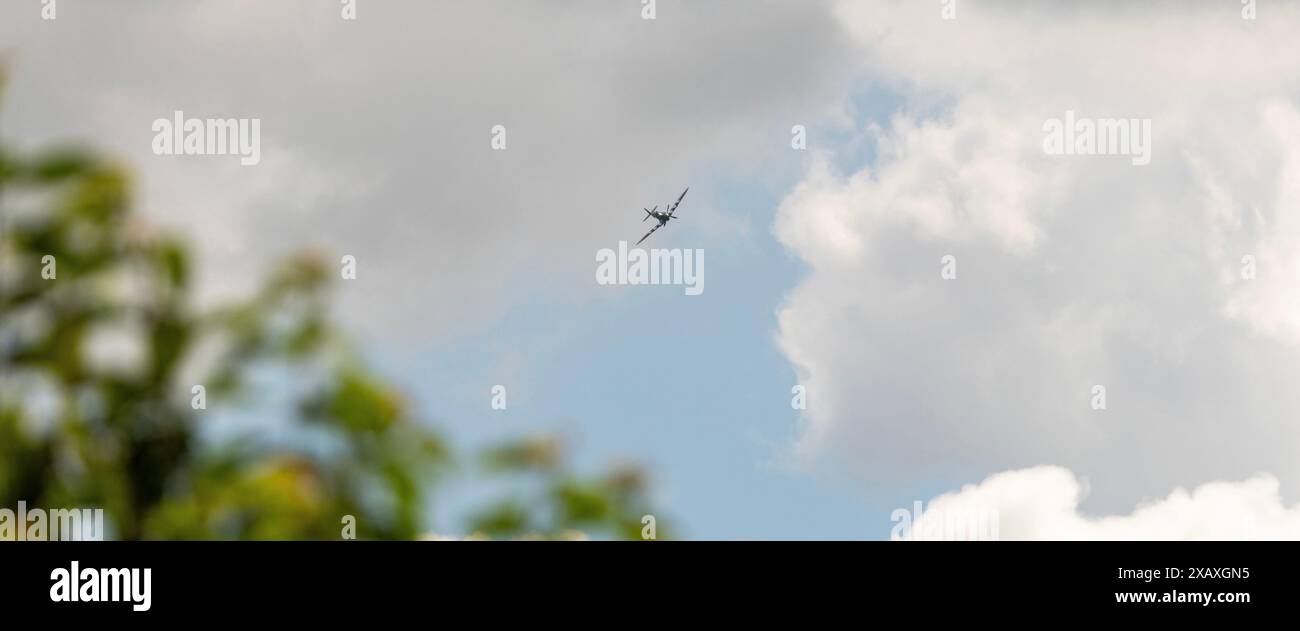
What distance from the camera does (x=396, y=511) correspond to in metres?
2.29
